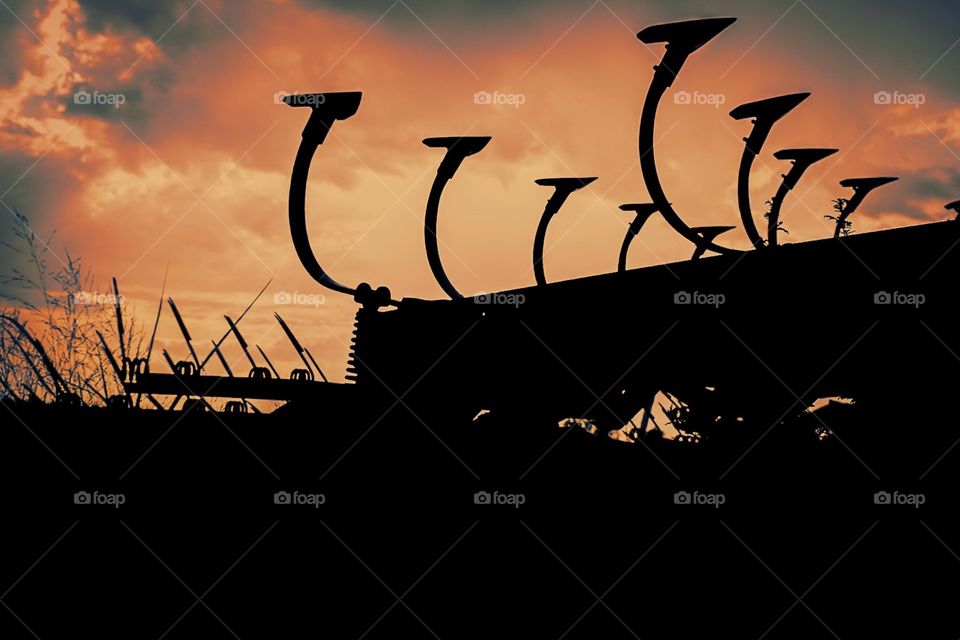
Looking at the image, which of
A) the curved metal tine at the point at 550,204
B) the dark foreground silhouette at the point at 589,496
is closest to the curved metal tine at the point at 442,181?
the curved metal tine at the point at 550,204

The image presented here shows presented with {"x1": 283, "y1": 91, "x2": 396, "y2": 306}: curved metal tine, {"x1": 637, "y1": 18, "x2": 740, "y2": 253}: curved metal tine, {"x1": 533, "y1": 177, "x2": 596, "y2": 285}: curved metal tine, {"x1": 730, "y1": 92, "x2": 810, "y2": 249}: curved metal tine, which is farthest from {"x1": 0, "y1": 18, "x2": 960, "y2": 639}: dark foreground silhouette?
{"x1": 533, "y1": 177, "x2": 596, "y2": 285}: curved metal tine

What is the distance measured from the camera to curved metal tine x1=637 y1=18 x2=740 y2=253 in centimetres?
705

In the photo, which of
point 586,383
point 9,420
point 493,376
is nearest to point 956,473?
point 586,383

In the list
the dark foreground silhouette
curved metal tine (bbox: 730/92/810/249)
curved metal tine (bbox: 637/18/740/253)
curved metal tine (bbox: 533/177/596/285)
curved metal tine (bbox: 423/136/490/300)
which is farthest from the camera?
curved metal tine (bbox: 533/177/596/285)

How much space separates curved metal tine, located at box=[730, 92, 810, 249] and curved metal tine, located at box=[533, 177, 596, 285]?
172cm

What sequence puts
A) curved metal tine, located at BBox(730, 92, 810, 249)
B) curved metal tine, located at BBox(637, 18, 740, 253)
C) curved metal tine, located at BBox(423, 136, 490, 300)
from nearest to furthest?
curved metal tine, located at BBox(637, 18, 740, 253) < curved metal tine, located at BBox(730, 92, 810, 249) < curved metal tine, located at BBox(423, 136, 490, 300)

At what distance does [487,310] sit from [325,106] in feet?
8.27

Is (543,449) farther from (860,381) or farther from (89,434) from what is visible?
(89,434)

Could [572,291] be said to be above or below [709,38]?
below

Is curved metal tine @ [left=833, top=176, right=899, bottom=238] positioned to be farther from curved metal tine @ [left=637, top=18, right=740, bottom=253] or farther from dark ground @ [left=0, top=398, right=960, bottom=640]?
dark ground @ [left=0, top=398, right=960, bottom=640]

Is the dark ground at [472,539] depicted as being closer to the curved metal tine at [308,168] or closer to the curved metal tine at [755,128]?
the curved metal tine at [308,168]

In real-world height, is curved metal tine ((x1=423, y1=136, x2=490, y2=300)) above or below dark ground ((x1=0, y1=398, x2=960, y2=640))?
above

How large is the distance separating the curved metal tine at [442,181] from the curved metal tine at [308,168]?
127cm

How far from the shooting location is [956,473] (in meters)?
5.10
